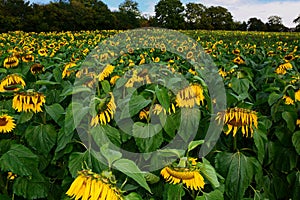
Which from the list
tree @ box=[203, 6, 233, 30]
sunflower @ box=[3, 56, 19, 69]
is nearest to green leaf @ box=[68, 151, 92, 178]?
sunflower @ box=[3, 56, 19, 69]

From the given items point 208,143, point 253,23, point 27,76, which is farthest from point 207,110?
point 253,23

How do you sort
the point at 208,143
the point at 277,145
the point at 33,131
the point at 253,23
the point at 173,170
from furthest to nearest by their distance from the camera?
the point at 253,23 < the point at 277,145 < the point at 208,143 < the point at 33,131 < the point at 173,170

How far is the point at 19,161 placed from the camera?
158 centimetres

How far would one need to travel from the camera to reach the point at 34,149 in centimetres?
179

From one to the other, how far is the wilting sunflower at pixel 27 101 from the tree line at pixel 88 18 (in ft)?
81.6

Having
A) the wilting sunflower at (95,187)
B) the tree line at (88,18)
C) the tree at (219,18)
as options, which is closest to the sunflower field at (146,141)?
the wilting sunflower at (95,187)

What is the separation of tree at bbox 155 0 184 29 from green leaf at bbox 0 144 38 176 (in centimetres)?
3442

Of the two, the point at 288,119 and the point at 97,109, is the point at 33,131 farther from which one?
the point at 288,119

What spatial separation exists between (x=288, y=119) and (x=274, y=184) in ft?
1.44

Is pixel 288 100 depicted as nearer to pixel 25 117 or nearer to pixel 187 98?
pixel 187 98

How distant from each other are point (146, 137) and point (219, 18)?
4209cm

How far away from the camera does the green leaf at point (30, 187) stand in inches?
66.1

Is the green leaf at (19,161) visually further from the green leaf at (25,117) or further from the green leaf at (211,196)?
the green leaf at (211,196)

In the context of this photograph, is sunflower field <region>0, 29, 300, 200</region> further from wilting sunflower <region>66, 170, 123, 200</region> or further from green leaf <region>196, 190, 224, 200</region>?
wilting sunflower <region>66, 170, 123, 200</region>
